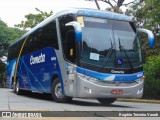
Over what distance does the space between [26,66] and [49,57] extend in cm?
452

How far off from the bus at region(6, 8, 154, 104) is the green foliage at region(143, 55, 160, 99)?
6769 millimetres

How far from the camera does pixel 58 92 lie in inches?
591

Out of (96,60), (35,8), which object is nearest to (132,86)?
(96,60)

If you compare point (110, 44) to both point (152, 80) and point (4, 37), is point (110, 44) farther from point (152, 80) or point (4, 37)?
point (4, 37)

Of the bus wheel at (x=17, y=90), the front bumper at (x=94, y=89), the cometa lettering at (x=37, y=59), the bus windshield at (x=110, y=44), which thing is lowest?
the bus wheel at (x=17, y=90)

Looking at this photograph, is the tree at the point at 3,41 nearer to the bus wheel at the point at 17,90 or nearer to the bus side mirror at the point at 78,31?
the bus wheel at the point at 17,90

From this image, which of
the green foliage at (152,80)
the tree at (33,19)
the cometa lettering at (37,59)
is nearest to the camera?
the cometa lettering at (37,59)

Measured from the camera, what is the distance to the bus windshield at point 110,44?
13484 millimetres

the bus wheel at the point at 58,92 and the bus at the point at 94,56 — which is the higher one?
the bus at the point at 94,56

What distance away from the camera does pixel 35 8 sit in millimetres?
44000

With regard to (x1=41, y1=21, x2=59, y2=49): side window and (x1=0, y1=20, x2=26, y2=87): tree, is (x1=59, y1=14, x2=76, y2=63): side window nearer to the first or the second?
(x1=41, y1=21, x2=59, y2=49): side window

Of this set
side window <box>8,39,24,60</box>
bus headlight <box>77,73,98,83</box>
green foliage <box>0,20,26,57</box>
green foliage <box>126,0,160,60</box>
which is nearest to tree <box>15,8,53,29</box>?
green foliage <box>0,20,26,57</box>

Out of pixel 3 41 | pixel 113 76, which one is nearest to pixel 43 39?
pixel 113 76

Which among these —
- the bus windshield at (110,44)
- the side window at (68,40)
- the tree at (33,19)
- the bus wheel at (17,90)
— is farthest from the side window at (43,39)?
the tree at (33,19)
